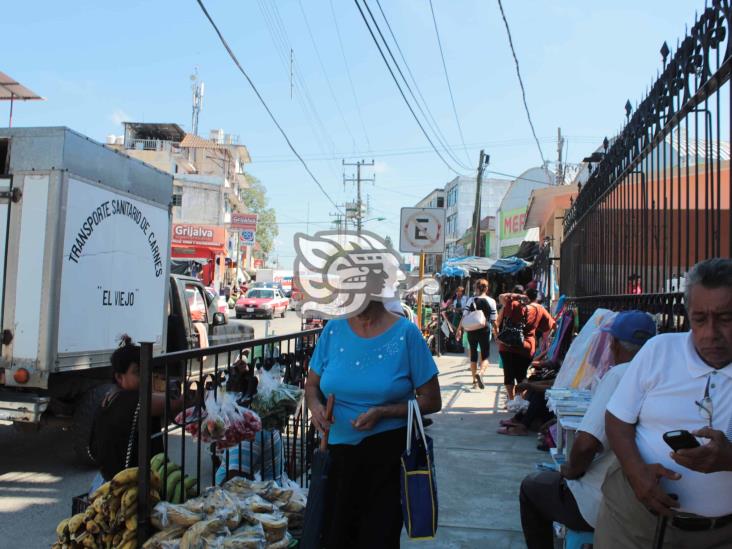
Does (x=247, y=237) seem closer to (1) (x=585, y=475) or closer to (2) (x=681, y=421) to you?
(1) (x=585, y=475)

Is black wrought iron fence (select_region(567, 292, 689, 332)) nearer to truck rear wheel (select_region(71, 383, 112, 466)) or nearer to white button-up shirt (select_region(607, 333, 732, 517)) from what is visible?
white button-up shirt (select_region(607, 333, 732, 517))

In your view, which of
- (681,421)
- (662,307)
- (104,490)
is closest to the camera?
(681,421)

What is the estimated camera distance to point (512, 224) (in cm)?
3653

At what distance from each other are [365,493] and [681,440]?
151cm

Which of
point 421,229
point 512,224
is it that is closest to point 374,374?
point 421,229

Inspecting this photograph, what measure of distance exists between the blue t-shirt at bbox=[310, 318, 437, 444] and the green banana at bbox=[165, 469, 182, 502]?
99cm

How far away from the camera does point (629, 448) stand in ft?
7.48

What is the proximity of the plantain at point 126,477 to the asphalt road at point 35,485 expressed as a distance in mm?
1734

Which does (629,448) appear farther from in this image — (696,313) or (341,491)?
(341,491)

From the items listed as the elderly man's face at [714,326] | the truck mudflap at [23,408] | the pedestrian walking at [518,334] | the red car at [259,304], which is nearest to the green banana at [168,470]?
the elderly man's face at [714,326]

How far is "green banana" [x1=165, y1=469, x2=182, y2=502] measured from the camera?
3442 mm

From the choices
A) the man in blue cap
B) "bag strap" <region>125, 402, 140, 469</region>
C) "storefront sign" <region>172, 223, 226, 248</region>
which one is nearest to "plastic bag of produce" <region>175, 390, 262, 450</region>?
"bag strap" <region>125, 402, 140, 469</region>

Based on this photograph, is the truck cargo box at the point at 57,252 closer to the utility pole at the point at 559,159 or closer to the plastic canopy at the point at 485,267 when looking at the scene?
the plastic canopy at the point at 485,267

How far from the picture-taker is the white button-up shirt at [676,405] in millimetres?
2145
